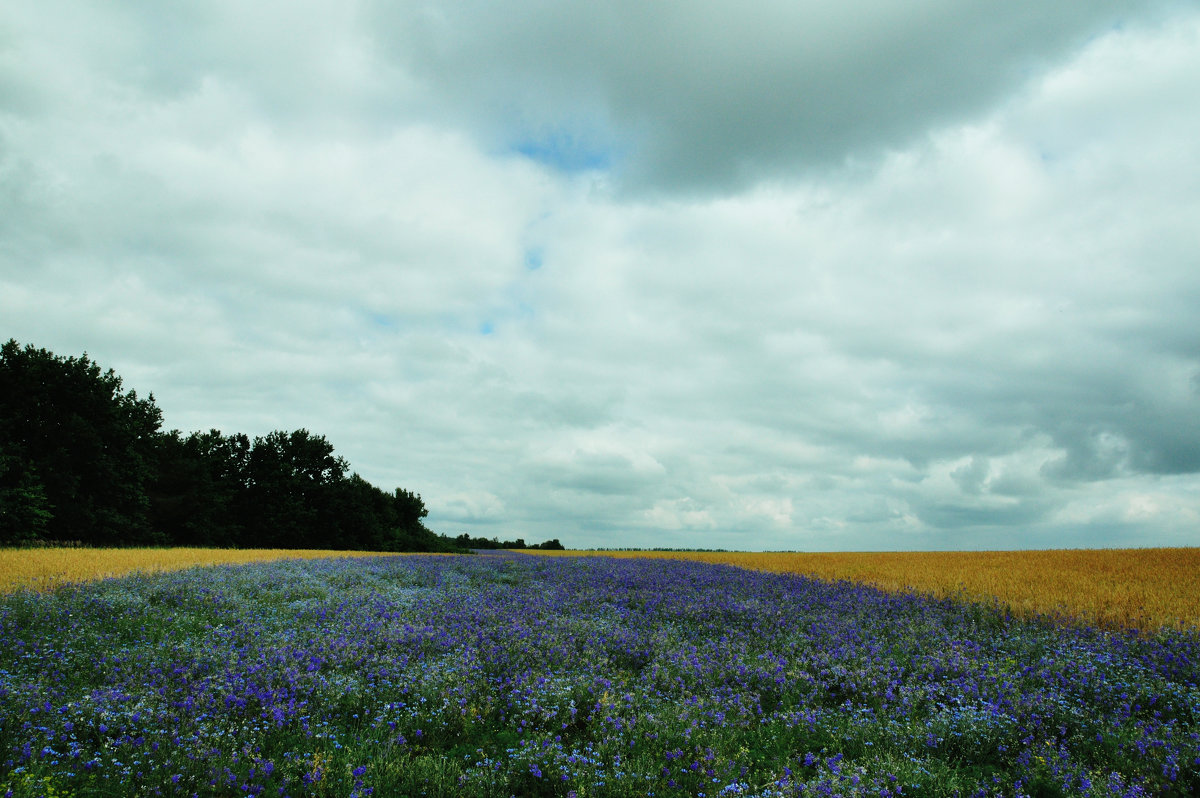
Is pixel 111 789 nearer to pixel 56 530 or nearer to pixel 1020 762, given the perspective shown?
pixel 1020 762

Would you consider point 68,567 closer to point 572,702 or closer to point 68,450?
point 572,702

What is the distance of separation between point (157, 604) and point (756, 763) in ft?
41.3

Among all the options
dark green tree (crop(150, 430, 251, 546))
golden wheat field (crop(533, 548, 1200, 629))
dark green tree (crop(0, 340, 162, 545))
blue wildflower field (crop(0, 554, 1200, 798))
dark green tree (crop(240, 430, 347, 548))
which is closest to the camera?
blue wildflower field (crop(0, 554, 1200, 798))

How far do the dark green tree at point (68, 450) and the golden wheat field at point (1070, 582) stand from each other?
38.5 m

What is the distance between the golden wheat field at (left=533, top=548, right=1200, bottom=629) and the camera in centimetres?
1256

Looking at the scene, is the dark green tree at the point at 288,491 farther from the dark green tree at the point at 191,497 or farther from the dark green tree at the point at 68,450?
the dark green tree at the point at 68,450

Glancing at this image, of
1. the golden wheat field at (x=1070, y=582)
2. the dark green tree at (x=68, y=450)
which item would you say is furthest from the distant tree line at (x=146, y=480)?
the golden wheat field at (x=1070, y=582)

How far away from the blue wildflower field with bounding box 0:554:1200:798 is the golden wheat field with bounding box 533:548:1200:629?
144cm

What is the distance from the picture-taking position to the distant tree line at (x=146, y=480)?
111 ft

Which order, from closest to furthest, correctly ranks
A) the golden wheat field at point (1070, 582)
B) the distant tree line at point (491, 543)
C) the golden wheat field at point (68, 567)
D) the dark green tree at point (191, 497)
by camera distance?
the golden wheat field at point (1070, 582)
the golden wheat field at point (68, 567)
the dark green tree at point (191, 497)
the distant tree line at point (491, 543)

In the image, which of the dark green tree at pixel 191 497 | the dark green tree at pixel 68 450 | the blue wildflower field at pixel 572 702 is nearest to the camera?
the blue wildflower field at pixel 572 702

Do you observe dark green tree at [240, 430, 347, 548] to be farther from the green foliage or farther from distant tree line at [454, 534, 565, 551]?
distant tree line at [454, 534, 565, 551]

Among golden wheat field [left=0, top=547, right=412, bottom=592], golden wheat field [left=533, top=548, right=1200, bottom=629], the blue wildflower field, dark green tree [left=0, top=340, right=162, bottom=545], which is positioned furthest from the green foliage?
golden wheat field [left=533, top=548, right=1200, bottom=629]

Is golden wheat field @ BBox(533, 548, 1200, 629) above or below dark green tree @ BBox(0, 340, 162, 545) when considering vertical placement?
below
